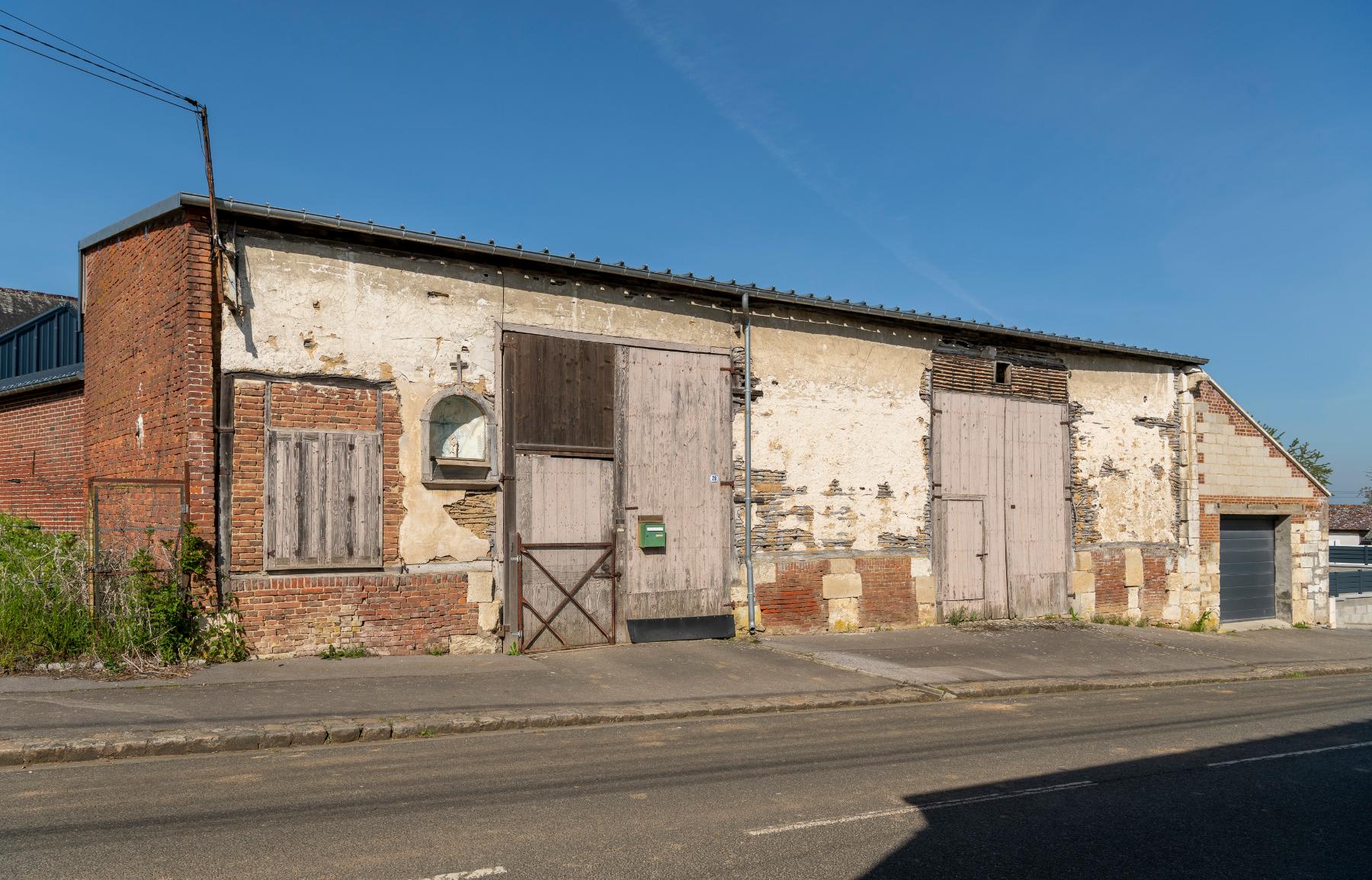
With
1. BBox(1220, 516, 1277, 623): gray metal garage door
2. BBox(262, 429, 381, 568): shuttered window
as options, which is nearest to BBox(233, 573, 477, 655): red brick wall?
BBox(262, 429, 381, 568): shuttered window

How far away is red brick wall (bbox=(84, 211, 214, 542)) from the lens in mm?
10008

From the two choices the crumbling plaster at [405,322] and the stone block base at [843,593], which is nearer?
the crumbling plaster at [405,322]

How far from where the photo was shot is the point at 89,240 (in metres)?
12.4

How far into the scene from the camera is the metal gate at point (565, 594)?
11.8 m

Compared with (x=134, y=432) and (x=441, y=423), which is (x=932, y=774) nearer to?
(x=441, y=423)

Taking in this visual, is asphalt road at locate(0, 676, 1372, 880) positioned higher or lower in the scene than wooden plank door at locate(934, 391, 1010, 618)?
lower

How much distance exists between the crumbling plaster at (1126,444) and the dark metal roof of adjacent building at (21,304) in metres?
22.7

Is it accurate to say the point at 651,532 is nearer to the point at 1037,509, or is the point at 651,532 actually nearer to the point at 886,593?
the point at 886,593

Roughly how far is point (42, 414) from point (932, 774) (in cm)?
1349

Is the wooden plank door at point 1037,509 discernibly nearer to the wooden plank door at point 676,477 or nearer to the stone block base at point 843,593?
the stone block base at point 843,593

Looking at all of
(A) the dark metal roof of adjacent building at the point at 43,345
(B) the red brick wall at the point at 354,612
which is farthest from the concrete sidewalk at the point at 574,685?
(A) the dark metal roof of adjacent building at the point at 43,345

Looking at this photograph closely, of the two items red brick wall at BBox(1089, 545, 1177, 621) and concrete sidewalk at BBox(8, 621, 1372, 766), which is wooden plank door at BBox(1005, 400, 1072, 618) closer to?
red brick wall at BBox(1089, 545, 1177, 621)

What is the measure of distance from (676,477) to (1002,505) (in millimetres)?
6443

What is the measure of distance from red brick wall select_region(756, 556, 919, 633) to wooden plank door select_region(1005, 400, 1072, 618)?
2.44 metres
